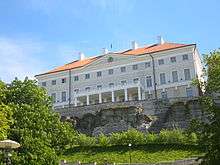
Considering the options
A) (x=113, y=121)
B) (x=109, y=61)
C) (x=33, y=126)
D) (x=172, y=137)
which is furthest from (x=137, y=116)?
(x=33, y=126)

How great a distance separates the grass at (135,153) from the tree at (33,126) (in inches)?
229

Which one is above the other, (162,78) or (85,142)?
(162,78)

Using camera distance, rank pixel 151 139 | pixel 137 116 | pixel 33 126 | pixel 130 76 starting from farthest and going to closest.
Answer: pixel 130 76
pixel 137 116
pixel 151 139
pixel 33 126

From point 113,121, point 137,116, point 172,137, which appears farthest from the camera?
point 113,121

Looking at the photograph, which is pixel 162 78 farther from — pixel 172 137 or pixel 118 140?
pixel 172 137

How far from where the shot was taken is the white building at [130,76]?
7056 centimetres

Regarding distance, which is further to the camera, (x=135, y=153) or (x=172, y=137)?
(x=172, y=137)

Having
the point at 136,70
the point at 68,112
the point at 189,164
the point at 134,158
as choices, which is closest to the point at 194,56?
the point at 136,70

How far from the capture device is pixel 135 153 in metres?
42.7

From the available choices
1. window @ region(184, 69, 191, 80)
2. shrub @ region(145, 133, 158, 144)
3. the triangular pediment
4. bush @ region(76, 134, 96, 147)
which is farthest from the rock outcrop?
the triangular pediment

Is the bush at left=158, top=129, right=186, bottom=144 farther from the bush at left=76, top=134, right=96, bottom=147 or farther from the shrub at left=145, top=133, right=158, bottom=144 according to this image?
the bush at left=76, top=134, right=96, bottom=147

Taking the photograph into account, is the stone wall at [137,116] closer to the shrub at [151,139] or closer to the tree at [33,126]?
the shrub at [151,139]

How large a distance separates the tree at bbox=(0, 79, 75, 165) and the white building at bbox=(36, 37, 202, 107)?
114ft

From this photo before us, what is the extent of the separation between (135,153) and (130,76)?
107ft
